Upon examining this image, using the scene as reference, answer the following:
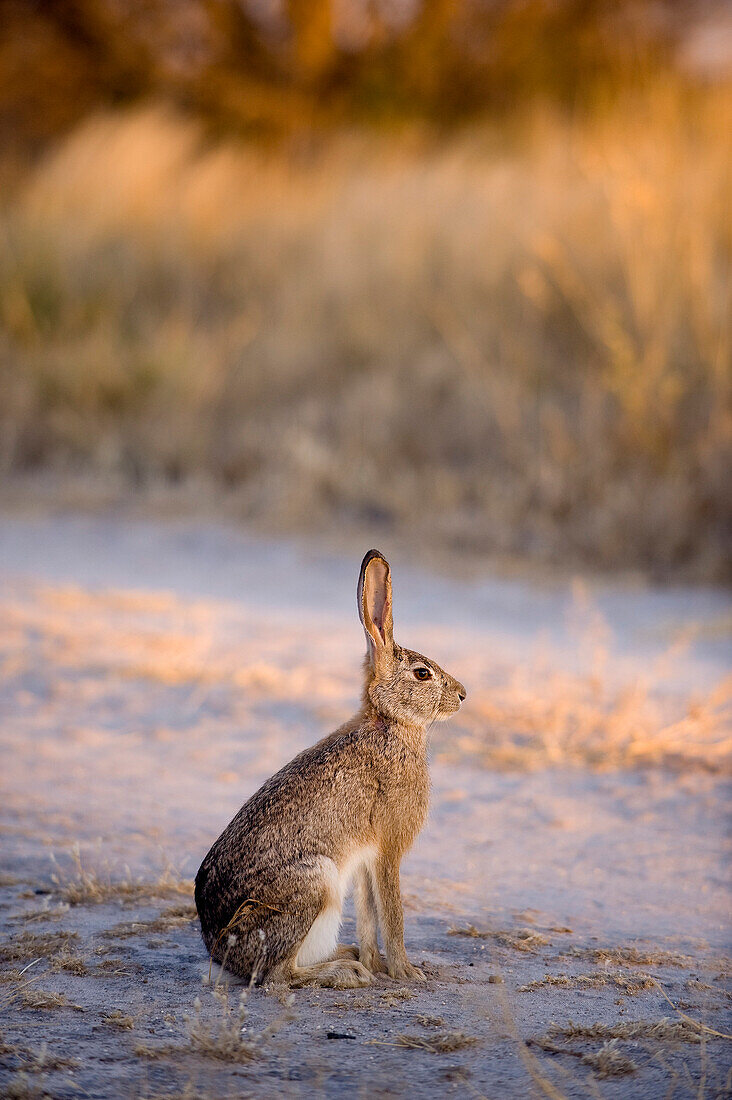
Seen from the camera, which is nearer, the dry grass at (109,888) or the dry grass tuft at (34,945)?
the dry grass tuft at (34,945)

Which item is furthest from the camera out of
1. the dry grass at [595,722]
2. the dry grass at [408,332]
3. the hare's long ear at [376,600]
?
the dry grass at [408,332]

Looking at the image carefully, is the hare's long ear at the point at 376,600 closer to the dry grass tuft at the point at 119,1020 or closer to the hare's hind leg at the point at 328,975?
the hare's hind leg at the point at 328,975

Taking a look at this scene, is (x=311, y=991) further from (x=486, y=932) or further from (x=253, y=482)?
(x=253, y=482)

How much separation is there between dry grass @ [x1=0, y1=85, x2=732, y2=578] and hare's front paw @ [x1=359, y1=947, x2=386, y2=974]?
199 inches

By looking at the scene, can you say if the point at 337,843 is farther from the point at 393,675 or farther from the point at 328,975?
the point at 393,675

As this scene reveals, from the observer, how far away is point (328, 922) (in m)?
2.93

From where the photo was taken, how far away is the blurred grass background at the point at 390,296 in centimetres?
864

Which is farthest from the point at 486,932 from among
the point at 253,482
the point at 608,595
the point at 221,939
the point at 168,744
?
the point at 253,482

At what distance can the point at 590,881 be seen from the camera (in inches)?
149

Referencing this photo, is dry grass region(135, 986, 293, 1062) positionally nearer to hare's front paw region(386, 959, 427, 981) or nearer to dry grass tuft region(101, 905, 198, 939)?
hare's front paw region(386, 959, 427, 981)

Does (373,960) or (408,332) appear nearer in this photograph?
(373,960)

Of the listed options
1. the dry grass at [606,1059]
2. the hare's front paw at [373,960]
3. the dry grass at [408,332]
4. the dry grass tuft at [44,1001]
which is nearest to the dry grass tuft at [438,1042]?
the dry grass at [606,1059]

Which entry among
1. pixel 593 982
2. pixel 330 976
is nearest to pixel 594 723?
pixel 593 982

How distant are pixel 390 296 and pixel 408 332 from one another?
0.66m
